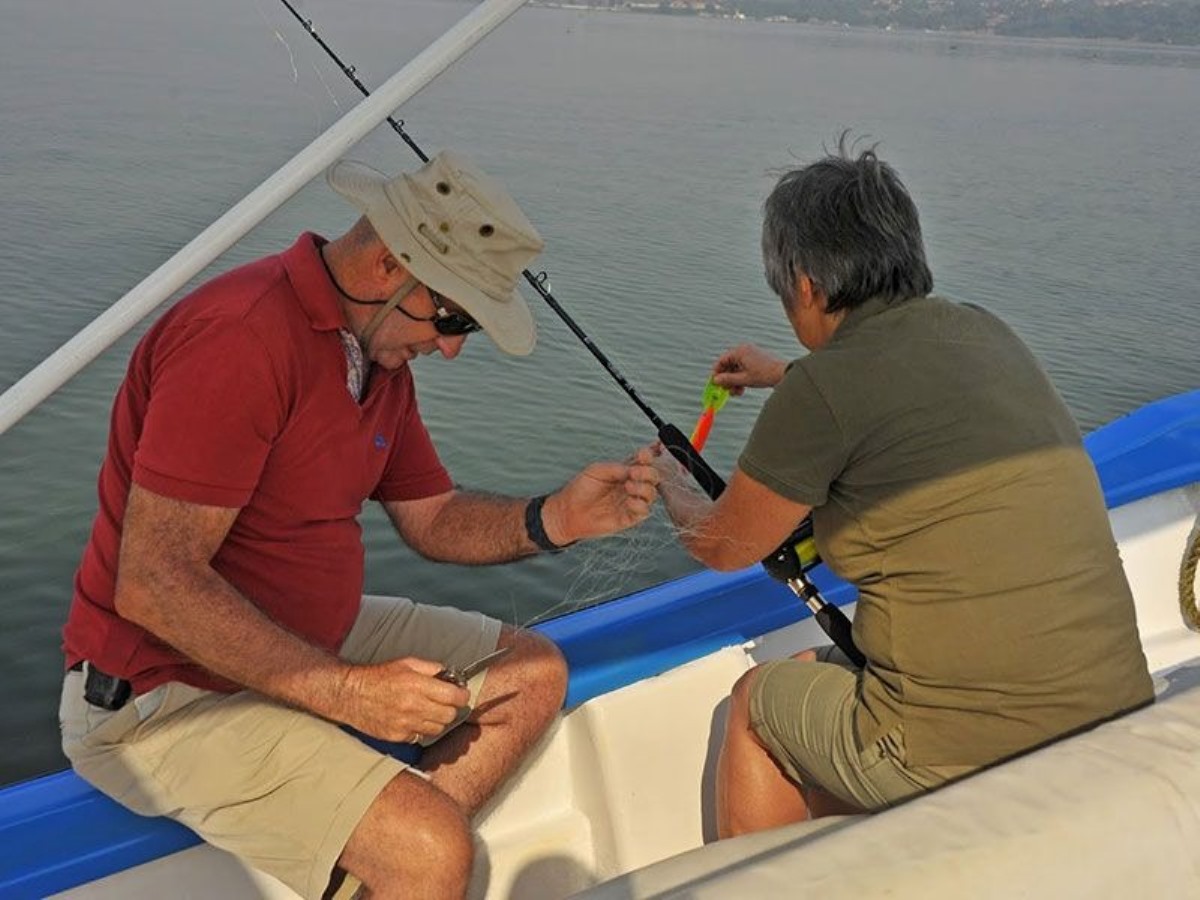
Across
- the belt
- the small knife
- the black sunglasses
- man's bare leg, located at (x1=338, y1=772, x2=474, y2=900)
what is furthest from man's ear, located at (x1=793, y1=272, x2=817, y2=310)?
the belt

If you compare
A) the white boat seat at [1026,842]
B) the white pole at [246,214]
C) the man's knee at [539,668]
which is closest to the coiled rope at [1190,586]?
the white boat seat at [1026,842]

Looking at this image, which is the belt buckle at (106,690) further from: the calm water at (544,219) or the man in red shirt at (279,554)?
the calm water at (544,219)

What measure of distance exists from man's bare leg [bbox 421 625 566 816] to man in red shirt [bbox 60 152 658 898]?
341 mm

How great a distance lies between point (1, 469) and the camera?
629 centimetres

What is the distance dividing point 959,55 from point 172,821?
38370 mm

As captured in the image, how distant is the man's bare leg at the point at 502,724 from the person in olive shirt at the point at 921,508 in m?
0.62

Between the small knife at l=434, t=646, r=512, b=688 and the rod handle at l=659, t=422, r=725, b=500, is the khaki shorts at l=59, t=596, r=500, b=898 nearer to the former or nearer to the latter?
the small knife at l=434, t=646, r=512, b=688

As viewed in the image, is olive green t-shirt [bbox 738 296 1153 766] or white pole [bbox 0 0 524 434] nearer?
Answer: olive green t-shirt [bbox 738 296 1153 766]

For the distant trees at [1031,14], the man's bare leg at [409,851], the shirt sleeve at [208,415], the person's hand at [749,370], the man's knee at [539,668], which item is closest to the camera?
the shirt sleeve at [208,415]

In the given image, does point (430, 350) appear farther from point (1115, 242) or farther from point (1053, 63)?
point (1053, 63)

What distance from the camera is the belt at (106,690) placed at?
2.25 meters

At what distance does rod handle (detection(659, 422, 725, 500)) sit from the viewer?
112 inches

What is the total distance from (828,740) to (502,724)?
2.28 ft

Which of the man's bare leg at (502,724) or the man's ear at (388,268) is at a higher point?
the man's ear at (388,268)
